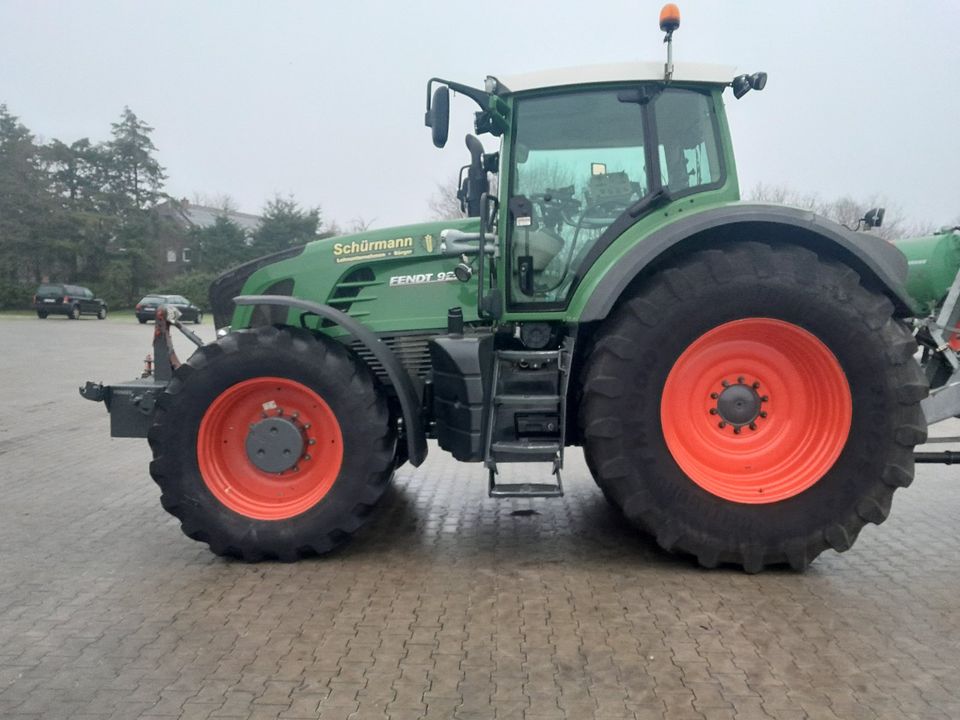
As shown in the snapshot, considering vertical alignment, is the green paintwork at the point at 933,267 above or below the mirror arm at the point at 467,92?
below

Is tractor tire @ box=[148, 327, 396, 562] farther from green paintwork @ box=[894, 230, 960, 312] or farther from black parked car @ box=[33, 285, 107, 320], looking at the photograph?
black parked car @ box=[33, 285, 107, 320]

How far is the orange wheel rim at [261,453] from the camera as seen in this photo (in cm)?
432

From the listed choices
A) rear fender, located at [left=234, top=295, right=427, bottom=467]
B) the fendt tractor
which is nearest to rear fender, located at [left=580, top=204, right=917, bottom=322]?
the fendt tractor

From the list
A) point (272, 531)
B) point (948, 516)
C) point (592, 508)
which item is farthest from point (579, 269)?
point (948, 516)

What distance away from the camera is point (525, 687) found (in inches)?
116

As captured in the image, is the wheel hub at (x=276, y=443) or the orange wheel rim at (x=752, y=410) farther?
the wheel hub at (x=276, y=443)

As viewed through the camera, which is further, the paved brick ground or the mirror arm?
the mirror arm

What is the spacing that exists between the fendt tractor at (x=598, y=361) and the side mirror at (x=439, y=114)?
0.05 ft

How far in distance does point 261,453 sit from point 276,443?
0.11m

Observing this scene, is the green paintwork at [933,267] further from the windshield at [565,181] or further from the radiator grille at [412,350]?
the radiator grille at [412,350]

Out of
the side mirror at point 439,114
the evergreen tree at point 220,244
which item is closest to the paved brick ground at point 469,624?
the side mirror at point 439,114

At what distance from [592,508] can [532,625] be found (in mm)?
2028

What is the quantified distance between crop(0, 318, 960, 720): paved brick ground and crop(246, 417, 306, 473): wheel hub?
58 centimetres

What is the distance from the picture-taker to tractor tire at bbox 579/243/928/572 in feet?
12.9
